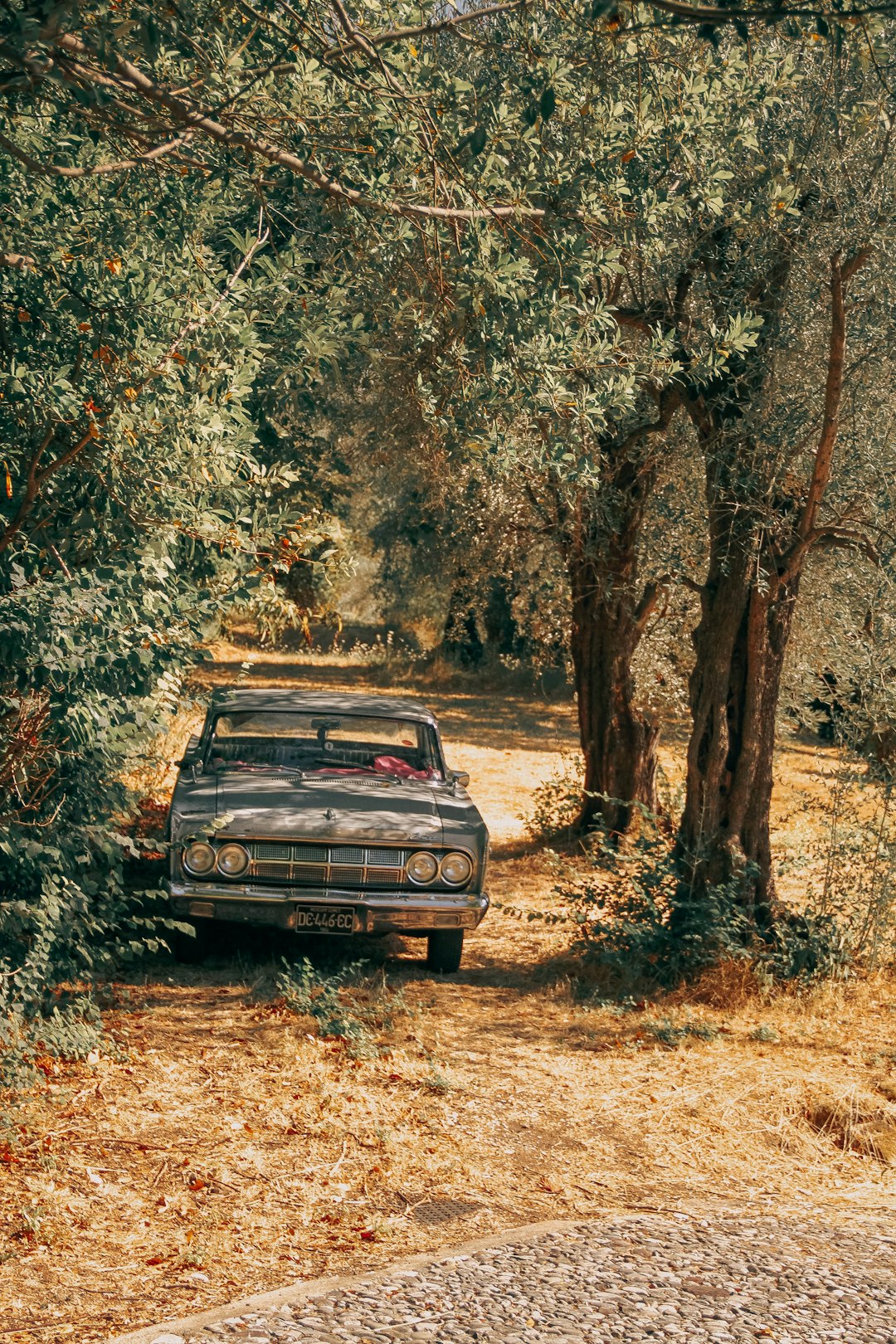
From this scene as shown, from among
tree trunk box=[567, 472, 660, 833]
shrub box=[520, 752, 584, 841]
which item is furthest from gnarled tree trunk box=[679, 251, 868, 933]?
shrub box=[520, 752, 584, 841]

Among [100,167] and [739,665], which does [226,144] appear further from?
[739,665]

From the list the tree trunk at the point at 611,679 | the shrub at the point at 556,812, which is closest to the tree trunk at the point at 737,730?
the tree trunk at the point at 611,679

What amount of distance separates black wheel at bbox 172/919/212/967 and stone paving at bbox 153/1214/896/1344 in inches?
128

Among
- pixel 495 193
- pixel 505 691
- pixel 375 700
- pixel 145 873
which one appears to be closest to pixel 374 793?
pixel 375 700

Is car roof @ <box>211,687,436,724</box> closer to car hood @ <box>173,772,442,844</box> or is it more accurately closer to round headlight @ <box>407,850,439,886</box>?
car hood @ <box>173,772,442,844</box>

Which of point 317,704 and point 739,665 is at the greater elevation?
point 739,665

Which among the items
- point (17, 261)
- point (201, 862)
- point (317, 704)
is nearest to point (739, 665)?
point (317, 704)

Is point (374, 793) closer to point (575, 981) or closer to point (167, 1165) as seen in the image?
point (575, 981)

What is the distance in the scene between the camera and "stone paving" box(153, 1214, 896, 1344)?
3748mm

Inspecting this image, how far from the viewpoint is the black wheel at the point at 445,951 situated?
7531mm

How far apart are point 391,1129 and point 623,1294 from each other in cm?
155

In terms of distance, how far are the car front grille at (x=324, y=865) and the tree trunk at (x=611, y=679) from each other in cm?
422

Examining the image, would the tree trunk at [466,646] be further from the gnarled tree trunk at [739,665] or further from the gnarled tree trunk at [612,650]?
the gnarled tree trunk at [739,665]

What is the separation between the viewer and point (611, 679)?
451 inches
